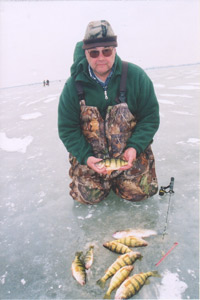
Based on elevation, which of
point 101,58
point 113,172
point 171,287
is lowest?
point 171,287

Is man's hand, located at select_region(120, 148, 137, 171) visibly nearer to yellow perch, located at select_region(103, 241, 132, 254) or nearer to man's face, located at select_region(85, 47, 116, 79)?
yellow perch, located at select_region(103, 241, 132, 254)

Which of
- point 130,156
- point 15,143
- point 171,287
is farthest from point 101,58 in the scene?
point 15,143

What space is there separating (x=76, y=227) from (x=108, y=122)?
4.15 feet

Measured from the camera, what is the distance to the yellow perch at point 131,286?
5.89 feet

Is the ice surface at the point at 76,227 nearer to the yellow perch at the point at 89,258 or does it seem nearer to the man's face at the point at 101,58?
the yellow perch at the point at 89,258

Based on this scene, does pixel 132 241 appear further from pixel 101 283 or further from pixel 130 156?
pixel 130 156

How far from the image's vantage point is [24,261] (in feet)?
7.43

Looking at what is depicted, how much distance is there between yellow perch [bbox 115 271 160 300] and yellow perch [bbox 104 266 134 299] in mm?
43

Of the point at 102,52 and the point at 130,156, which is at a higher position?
the point at 102,52

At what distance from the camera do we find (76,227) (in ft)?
8.61

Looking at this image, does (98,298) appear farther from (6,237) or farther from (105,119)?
(105,119)

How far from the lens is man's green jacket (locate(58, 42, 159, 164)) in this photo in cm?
273

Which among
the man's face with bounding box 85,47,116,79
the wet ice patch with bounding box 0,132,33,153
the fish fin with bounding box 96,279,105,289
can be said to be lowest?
the wet ice patch with bounding box 0,132,33,153

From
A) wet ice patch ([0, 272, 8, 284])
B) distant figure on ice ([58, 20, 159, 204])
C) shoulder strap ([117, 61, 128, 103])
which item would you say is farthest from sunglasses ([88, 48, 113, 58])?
wet ice patch ([0, 272, 8, 284])
